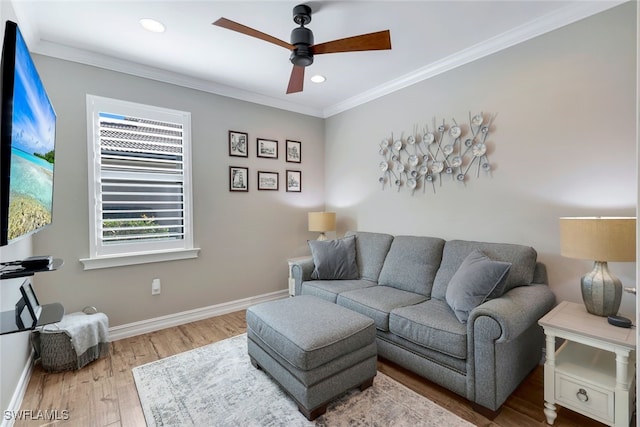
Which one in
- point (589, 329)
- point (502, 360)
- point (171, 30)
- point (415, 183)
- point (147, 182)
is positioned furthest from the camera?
point (415, 183)

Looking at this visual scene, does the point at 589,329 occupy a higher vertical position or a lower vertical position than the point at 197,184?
lower

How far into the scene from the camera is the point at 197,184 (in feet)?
10.7

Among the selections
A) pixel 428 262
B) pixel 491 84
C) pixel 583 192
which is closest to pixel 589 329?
pixel 583 192

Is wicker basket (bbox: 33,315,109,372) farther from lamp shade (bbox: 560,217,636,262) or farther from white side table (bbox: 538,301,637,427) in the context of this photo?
lamp shade (bbox: 560,217,636,262)

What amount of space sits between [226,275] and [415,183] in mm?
2422

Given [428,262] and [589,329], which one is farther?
[428,262]

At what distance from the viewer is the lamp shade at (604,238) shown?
1637mm

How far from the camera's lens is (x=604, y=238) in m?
1.66

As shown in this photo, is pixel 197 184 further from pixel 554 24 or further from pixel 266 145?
pixel 554 24

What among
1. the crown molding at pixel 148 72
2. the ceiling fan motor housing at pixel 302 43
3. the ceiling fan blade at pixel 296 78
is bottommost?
the ceiling fan blade at pixel 296 78

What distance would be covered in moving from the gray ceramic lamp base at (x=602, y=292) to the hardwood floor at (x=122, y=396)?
2.14ft

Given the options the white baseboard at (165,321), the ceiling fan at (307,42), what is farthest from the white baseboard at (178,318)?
the ceiling fan at (307,42)

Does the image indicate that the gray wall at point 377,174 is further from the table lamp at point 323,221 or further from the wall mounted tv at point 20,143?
the wall mounted tv at point 20,143

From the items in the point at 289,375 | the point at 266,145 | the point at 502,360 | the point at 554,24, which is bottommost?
the point at 289,375
